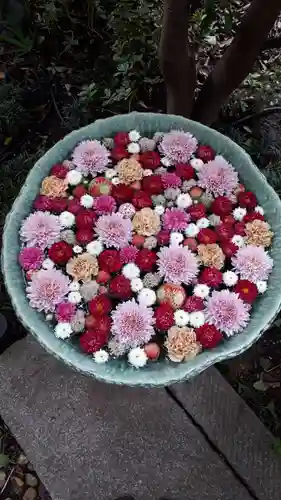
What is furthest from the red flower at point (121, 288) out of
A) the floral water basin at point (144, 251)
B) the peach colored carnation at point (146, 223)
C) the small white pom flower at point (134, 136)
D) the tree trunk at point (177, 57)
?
the tree trunk at point (177, 57)

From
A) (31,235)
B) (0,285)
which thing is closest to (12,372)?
(0,285)

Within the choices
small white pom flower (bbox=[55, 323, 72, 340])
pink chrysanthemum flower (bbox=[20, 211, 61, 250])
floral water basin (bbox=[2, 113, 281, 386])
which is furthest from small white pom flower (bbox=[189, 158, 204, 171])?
small white pom flower (bbox=[55, 323, 72, 340])

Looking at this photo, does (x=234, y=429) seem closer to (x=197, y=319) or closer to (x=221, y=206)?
(x=197, y=319)

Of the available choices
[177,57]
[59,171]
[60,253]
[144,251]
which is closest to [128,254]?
[144,251]

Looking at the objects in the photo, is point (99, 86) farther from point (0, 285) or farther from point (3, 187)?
point (0, 285)

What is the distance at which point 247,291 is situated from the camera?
1244 millimetres

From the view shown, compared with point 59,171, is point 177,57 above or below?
above

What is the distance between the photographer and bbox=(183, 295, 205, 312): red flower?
1.23m

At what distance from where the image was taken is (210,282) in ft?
4.11

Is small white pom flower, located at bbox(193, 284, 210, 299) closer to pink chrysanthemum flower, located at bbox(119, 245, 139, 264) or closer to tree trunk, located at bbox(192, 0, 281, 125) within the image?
pink chrysanthemum flower, located at bbox(119, 245, 139, 264)

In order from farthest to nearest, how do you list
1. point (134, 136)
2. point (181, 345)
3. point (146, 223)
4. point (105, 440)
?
point (105, 440)
point (134, 136)
point (146, 223)
point (181, 345)

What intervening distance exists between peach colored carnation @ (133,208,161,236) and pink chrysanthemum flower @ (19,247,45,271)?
20 cm

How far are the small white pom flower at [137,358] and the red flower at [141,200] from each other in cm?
31

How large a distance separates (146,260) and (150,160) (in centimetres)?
23
